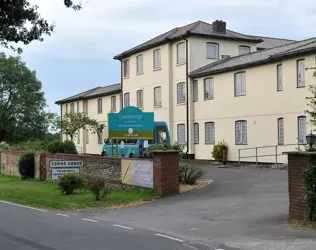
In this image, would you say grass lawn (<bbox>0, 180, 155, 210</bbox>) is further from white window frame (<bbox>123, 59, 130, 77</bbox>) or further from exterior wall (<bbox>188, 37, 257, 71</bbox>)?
white window frame (<bbox>123, 59, 130, 77</bbox>)

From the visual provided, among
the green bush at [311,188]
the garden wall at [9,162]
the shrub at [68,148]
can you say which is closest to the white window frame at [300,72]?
the shrub at [68,148]

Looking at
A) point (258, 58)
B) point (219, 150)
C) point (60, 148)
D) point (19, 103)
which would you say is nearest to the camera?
point (60, 148)

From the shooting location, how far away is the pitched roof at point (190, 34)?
38.7 meters

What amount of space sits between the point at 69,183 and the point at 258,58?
16688 millimetres

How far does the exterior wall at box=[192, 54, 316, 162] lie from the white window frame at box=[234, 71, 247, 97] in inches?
12.2

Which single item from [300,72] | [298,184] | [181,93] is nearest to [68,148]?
[181,93]

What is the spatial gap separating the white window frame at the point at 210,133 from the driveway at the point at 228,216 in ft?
45.1

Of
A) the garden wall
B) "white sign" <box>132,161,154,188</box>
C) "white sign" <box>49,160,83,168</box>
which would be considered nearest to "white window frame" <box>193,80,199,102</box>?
the garden wall

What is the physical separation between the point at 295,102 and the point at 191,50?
11890 mm

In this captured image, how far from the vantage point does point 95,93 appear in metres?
54.4

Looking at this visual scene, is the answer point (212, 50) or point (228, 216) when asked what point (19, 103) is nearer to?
point (212, 50)

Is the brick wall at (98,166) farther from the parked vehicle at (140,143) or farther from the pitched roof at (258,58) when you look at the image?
the pitched roof at (258,58)

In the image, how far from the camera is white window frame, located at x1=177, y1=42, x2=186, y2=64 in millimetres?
38831

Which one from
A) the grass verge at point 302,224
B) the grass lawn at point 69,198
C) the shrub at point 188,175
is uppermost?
the shrub at point 188,175
